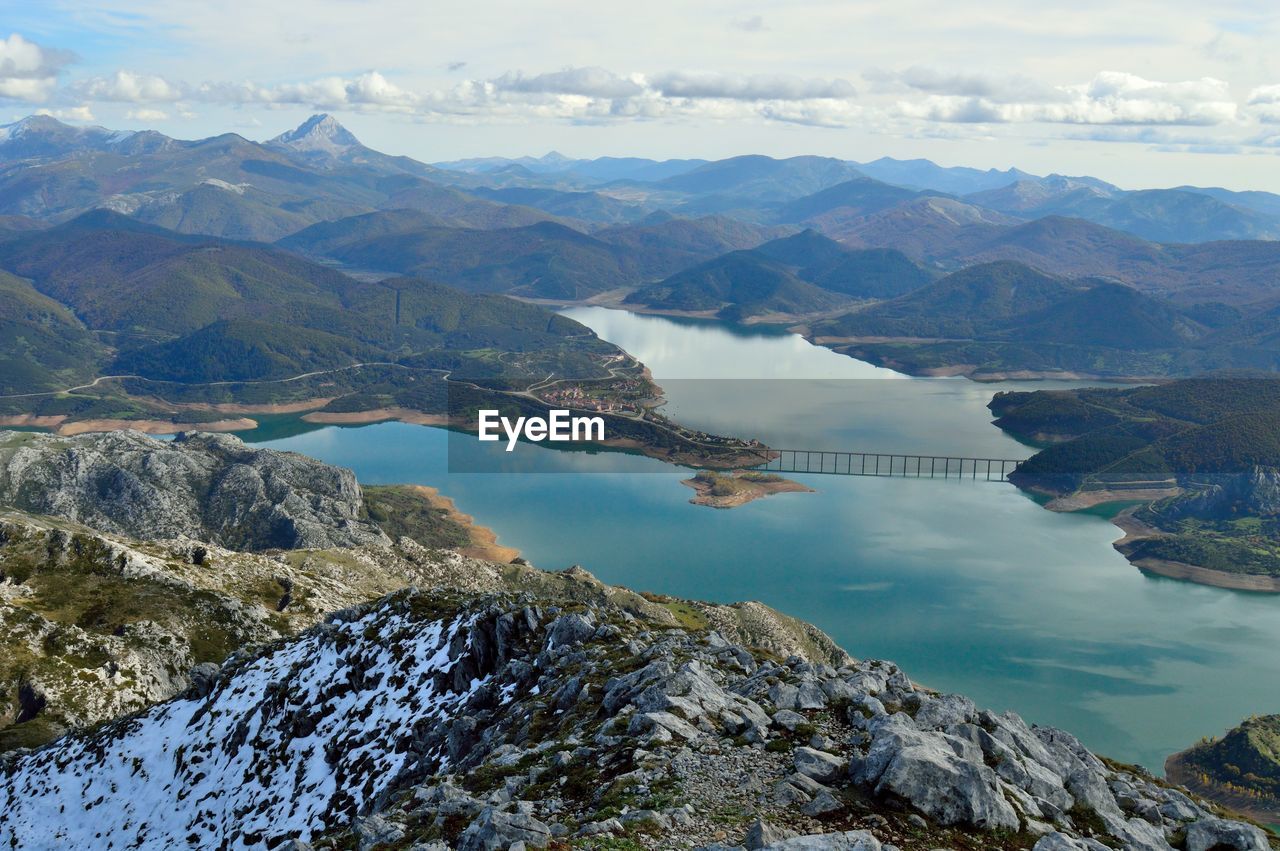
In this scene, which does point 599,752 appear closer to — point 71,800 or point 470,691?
point 470,691

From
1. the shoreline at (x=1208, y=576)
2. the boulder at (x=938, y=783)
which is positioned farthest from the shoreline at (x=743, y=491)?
the boulder at (x=938, y=783)

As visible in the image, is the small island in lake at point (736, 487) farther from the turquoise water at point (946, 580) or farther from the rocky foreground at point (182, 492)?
the rocky foreground at point (182, 492)

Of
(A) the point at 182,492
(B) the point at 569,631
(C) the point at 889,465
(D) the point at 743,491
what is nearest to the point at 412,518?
(A) the point at 182,492

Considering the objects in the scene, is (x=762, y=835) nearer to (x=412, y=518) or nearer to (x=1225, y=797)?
(x=1225, y=797)

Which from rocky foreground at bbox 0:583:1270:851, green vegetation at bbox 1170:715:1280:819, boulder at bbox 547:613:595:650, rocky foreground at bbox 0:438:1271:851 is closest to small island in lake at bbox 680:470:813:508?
green vegetation at bbox 1170:715:1280:819

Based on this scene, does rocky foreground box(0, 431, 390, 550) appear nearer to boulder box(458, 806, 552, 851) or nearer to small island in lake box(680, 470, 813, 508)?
small island in lake box(680, 470, 813, 508)

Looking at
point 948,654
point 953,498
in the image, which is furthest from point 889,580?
point 953,498
